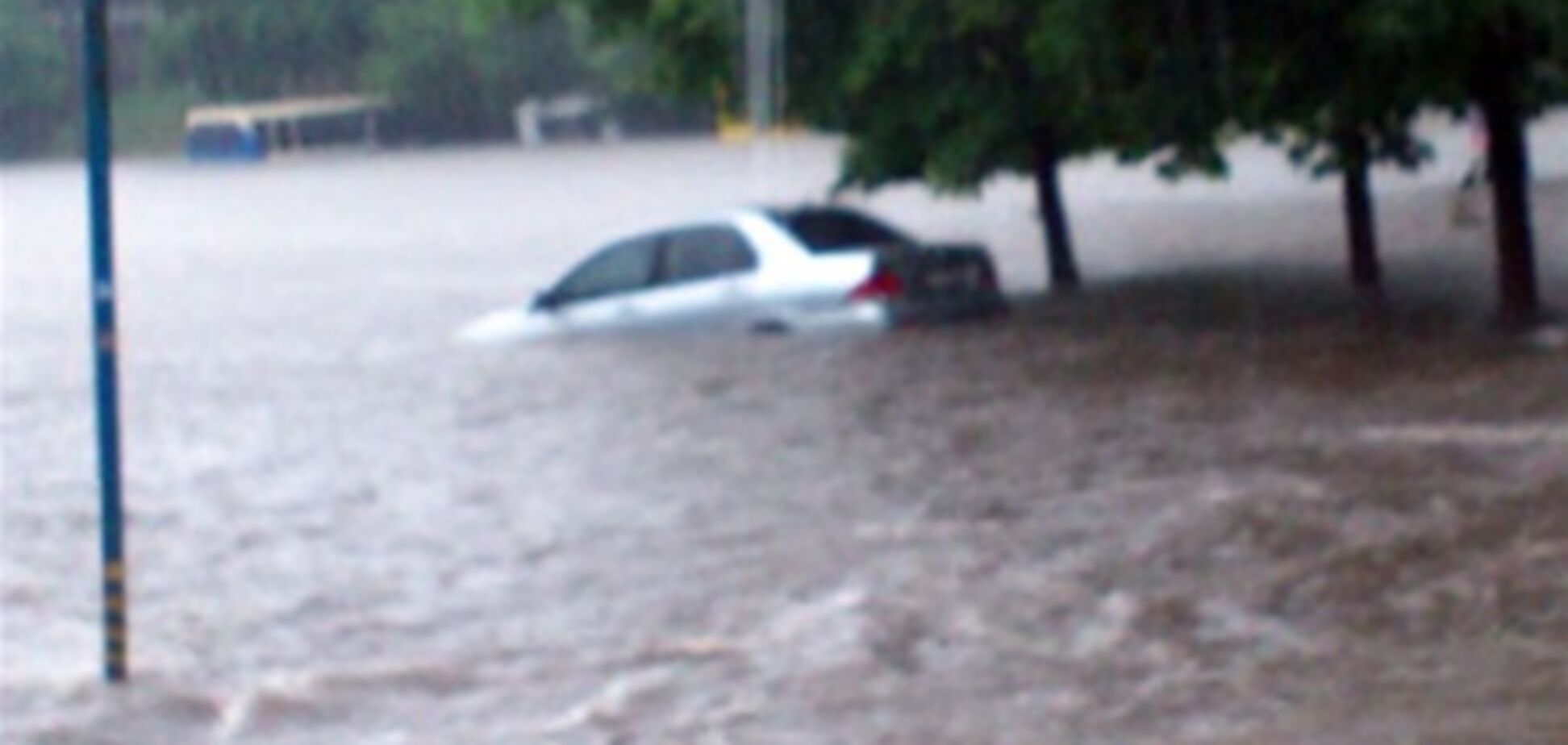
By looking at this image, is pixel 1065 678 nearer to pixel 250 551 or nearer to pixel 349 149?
pixel 250 551

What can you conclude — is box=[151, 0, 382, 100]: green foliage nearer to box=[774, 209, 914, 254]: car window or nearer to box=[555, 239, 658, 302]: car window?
box=[555, 239, 658, 302]: car window

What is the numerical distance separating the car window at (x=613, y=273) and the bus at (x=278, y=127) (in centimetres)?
2412

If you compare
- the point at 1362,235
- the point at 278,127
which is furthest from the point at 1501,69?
the point at 278,127

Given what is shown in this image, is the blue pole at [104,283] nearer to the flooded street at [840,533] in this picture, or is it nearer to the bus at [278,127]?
the flooded street at [840,533]

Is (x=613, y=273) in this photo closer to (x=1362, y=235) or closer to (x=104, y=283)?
(x=1362, y=235)

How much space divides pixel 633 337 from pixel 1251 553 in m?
11.3

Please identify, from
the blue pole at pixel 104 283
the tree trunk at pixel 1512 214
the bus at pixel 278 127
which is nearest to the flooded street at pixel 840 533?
the tree trunk at pixel 1512 214

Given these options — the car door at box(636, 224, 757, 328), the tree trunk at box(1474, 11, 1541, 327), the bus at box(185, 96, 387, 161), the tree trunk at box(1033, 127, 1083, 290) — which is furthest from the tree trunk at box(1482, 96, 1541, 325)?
the bus at box(185, 96, 387, 161)

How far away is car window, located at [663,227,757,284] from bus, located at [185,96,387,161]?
25.0 metres

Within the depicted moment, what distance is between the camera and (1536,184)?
40.5 m

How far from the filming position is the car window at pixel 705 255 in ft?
72.3

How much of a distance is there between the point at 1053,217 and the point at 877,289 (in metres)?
6.59

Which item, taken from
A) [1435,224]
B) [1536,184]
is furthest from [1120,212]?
[1435,224]

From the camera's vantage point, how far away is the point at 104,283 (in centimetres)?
908
